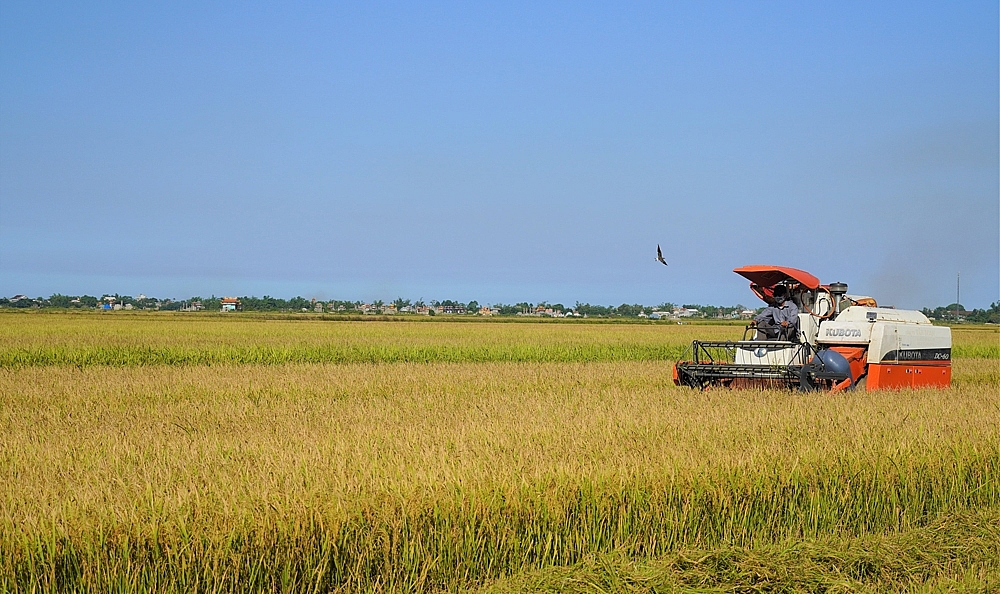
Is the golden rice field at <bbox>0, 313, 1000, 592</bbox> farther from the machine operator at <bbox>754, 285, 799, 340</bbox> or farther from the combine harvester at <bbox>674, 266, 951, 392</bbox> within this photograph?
the machine operator at <bbox>754, 285, 799, 340</bbox>

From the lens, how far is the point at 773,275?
13.7m

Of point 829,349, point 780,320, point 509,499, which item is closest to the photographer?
point 509,499

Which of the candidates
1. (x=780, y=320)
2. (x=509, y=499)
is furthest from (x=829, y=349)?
(x=509, y=499)

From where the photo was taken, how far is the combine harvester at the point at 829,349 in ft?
40.1

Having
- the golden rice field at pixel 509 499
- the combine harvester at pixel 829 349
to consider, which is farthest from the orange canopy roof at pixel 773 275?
the golden rice field at pixel 509 499

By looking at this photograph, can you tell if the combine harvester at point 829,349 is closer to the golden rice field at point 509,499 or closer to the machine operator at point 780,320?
the machine operator at point 780,320

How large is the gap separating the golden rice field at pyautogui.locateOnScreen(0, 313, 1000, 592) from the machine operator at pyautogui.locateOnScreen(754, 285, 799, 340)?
10.7ft

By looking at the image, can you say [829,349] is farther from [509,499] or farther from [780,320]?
[509,499]

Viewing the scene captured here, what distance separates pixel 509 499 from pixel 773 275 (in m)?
9.54

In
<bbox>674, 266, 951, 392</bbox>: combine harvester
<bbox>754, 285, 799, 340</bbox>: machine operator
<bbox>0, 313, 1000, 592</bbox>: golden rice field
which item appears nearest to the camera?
<bbox>0, 313, 1000, 592</bbox>: golden rice field

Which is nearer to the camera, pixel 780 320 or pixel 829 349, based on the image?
pixel 829 349

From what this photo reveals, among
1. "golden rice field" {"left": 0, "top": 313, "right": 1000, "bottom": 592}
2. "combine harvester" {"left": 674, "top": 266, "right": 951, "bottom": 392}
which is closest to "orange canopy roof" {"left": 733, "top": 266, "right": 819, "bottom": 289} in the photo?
"combine harvester" {"left": 674, "top": 266, "right": 951, "bottom": 392}

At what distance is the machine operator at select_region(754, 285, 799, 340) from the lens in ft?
43.4

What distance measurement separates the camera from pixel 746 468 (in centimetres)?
618
